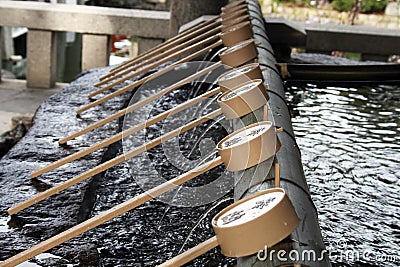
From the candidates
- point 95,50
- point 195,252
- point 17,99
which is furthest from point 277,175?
point 17,99

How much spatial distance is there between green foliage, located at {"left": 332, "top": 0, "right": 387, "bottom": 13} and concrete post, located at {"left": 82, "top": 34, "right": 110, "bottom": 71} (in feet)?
31.5

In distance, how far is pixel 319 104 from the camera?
3.73m

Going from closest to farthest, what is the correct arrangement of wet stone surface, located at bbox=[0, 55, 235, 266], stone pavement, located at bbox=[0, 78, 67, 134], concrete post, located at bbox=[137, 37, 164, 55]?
wet stone surface, located at bbox=[0, 55, 235, 266] < stone pavement, located at bbox=[0, 78, 67, 134] < concrete post, located at bbox=[137, 37, 164, 55]

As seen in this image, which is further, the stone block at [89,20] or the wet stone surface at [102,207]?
the stone block at [89,20]

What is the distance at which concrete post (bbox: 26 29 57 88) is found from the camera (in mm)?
6184

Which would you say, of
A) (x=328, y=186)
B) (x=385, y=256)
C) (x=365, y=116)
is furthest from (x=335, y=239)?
(x=365, y=116)

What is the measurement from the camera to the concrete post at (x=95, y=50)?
616cm

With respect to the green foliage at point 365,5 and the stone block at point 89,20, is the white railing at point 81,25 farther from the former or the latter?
the green foliage at point 365,5

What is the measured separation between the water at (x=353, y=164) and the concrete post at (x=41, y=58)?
9.75ft

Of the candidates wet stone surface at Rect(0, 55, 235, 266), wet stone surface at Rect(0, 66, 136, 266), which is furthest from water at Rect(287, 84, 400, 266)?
wet stone surface at Rect(0, 66, 136, 266)

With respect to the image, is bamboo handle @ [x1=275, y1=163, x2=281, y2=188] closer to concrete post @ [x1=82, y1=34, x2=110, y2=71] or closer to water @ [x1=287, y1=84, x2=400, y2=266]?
water @ [x1=287, y1=84, x2=400, y2=266]

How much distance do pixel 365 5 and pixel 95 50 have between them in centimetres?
1009

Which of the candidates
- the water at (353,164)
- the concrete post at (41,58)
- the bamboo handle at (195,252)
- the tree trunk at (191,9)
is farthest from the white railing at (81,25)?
the bamboo handle at (195,252)

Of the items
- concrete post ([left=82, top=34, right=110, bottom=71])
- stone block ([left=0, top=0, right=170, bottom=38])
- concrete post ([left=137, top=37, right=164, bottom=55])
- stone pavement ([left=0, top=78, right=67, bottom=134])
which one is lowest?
stone pavement ([left=0, top=78, right=67, bottom=134])
